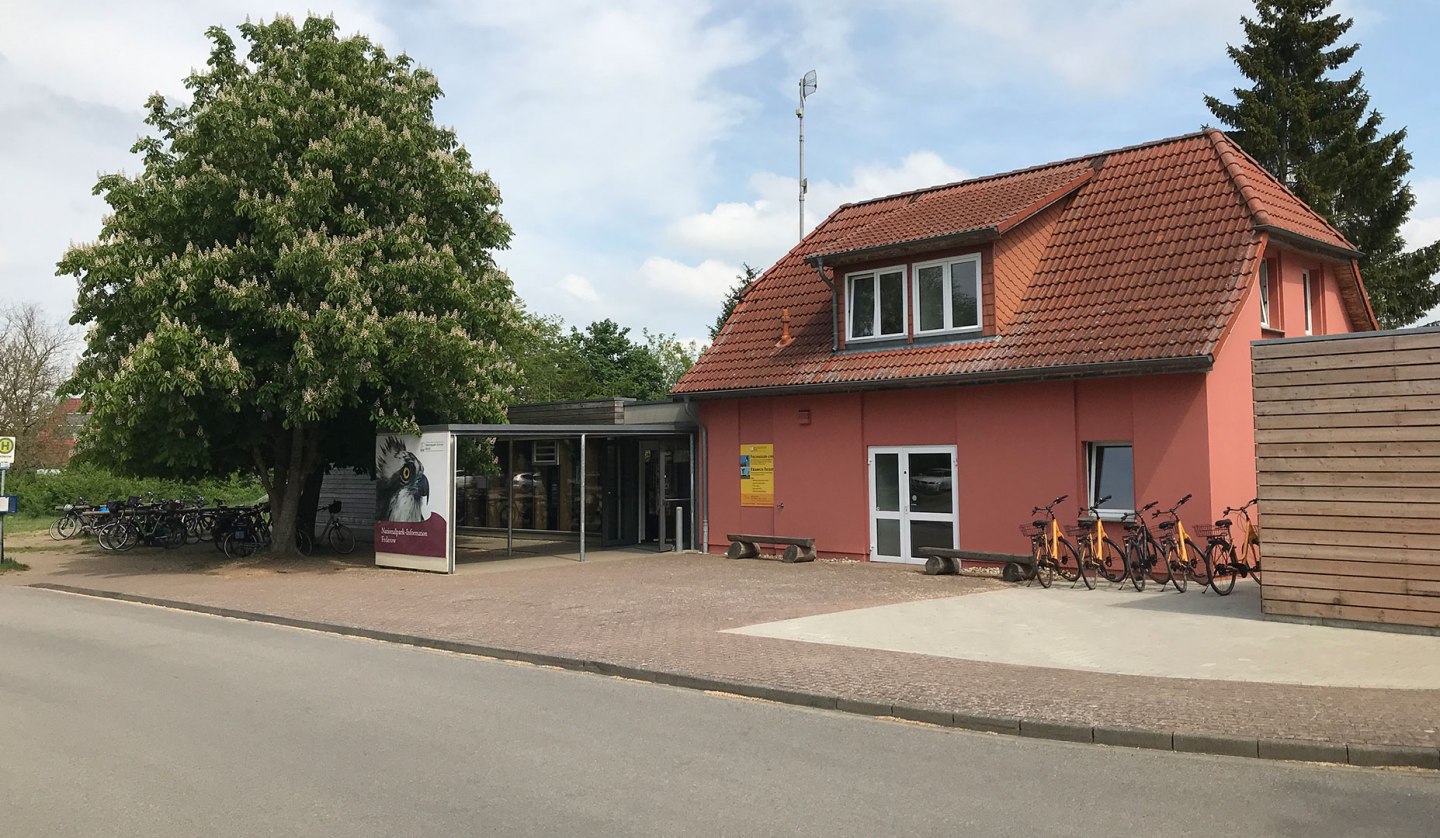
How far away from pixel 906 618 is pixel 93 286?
1555 cm

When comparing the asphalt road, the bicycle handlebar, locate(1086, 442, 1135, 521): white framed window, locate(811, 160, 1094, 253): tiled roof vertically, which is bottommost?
the asphalt road

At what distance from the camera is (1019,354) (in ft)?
54.3

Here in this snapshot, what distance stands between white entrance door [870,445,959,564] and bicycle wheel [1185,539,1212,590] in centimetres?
397

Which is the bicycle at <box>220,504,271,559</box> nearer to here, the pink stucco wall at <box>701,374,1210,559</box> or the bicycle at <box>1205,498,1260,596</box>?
the pink stucco wall at <box>701,374,1210,559</box>

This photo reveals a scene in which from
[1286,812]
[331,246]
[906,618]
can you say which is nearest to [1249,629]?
[906,618]

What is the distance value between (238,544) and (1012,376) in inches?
631

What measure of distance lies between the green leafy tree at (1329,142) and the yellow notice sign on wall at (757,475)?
21.5 metres

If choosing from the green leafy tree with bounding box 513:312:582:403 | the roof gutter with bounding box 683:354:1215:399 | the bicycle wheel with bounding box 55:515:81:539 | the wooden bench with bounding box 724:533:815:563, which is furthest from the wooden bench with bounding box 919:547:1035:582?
the green leafy tree with bounding box 513:312:582:403

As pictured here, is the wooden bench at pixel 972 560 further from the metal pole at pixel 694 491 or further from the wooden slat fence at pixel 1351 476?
the metal pole at pixel 694 491

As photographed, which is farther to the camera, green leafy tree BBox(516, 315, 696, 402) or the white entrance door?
green leafy tree BBox(516, 315, 696, 402)

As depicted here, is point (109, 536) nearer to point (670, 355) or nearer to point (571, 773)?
point (571, 773)

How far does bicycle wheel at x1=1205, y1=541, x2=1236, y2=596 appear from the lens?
13.2 m

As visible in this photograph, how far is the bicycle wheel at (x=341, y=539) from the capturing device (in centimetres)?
2380

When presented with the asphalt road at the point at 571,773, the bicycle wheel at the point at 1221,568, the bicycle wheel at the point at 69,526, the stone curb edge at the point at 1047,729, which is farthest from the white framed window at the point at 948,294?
the bicycle wheel at the point at 69,526
